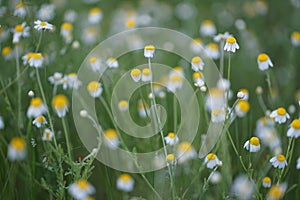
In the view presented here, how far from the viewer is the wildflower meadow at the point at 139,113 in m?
1.75

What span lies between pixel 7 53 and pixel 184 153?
1.09 m

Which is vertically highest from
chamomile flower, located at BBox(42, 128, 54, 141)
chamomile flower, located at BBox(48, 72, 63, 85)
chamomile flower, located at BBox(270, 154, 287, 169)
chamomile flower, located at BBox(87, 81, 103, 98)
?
chamomile flower, located at BBox(48, 72, 63, 85)

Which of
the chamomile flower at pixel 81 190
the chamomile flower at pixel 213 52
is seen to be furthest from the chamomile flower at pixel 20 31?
the chamomile flower at pixel 213 52

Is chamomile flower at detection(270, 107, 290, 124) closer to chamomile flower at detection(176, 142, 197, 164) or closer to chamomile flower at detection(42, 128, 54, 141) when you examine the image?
chamomile flower at detection(176, 142, 197, 164)

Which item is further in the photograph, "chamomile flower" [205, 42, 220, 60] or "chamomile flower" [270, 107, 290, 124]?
"chamomile flower" [205, 42, 220, 60]

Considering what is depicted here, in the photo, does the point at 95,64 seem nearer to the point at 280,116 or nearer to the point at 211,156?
the point at 211,156

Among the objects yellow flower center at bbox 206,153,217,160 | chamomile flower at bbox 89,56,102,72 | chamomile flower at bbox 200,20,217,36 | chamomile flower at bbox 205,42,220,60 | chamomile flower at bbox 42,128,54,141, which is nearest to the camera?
chamomile flower at bbox 42,128,54,141

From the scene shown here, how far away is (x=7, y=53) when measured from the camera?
7.52 ft

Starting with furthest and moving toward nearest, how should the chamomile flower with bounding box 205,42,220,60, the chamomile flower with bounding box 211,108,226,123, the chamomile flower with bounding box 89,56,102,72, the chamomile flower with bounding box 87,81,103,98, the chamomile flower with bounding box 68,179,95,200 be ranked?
1. the chamomile flower with bounding box 205,42,220,60
2. the chamomile flower with bounding box 89,56,102,72
3. the chamomile flower with bounding box 87,81,103,98
4. the chamomile flower with bounding box 211,108,226,123
5. the chamomile flower with bounding box 68,179,95,200

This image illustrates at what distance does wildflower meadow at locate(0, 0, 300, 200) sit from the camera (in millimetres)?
1746

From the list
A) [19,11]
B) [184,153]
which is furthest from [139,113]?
[19,11]

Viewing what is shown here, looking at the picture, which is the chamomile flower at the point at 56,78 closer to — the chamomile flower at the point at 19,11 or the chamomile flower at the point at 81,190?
the chamomile flower at the point at 19,11

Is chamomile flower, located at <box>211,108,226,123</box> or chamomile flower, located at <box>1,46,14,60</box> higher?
chamomile flower, located at <box>1,46,14,60</box>

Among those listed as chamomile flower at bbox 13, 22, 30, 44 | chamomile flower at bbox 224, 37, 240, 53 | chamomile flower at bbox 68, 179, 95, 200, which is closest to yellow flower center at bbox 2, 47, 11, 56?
chamomile flower at bbox 13, 22, 30, 44
